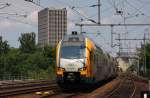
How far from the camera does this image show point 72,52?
33.0m

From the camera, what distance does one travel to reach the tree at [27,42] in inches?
7003

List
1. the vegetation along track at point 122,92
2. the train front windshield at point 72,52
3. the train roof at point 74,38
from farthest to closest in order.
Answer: the train roof at point 74,38, the train front windshield at point 72,52, the vegetation along track at point 122,92

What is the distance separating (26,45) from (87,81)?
149178 mm

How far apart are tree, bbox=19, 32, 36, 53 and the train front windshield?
14370 centimetres

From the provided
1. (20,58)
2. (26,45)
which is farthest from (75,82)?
(26,45)

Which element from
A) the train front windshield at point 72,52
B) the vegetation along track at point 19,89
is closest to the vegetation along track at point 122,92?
the train front windshield at point 72,52

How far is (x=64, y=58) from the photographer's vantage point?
32.6 meters

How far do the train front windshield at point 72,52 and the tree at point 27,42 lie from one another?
471 feet

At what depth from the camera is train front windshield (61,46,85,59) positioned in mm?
32781

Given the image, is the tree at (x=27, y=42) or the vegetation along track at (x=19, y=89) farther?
the tree at (x=27, y=42)

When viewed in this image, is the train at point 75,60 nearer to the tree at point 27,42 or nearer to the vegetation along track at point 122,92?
the vegetation along track at point 122,92

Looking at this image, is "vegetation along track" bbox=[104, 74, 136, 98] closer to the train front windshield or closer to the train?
the train

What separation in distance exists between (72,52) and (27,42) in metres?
148

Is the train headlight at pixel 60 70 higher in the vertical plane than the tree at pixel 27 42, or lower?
lower
